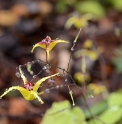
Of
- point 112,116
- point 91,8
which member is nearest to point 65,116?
point 112,116

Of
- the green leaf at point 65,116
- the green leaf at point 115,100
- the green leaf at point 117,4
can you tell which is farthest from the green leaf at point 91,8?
the green leaf at point 65,116

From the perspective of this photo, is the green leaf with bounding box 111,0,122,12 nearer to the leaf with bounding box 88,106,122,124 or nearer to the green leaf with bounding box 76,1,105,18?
the green leaf with bounding box 76,1,105,18

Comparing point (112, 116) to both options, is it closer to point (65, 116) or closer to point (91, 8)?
point (65, 116)

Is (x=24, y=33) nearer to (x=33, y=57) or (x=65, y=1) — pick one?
(x=33, y=57)

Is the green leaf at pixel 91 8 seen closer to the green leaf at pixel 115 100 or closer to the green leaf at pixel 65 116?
the green leaf at pixel 115 100

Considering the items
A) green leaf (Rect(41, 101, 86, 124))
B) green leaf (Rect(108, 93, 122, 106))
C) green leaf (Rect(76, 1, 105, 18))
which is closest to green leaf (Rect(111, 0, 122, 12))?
green leaf (Rect(76, 1, 105, 18))

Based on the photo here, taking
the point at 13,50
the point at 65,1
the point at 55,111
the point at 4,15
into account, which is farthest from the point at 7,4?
the point at 55,111
